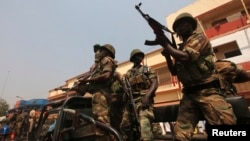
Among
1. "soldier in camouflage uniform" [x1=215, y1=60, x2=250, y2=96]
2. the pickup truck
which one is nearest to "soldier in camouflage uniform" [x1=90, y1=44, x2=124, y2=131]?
the pickup truck

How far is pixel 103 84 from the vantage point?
3.73 meters

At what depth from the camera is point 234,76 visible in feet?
8.85

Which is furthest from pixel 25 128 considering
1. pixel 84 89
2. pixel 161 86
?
pixel 161 86

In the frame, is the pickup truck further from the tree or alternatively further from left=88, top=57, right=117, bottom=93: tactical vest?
the tree

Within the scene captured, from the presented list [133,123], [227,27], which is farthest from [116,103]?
[227,27]

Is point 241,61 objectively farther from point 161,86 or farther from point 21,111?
point 21,111

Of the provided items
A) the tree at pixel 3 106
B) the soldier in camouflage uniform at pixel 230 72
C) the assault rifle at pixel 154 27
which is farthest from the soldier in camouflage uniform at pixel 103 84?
the tree at pixel 3 106

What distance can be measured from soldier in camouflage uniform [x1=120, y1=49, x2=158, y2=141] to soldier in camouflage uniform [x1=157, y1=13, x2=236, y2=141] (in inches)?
32.6

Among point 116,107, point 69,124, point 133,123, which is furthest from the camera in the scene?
point 116,107

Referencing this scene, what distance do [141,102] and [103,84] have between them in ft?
2.41

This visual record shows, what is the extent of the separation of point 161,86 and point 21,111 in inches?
393

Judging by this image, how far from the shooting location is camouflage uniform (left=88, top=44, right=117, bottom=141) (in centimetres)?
331

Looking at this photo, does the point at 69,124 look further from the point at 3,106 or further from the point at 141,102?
the point at 3,106

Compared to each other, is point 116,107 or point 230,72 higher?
point 230,72
